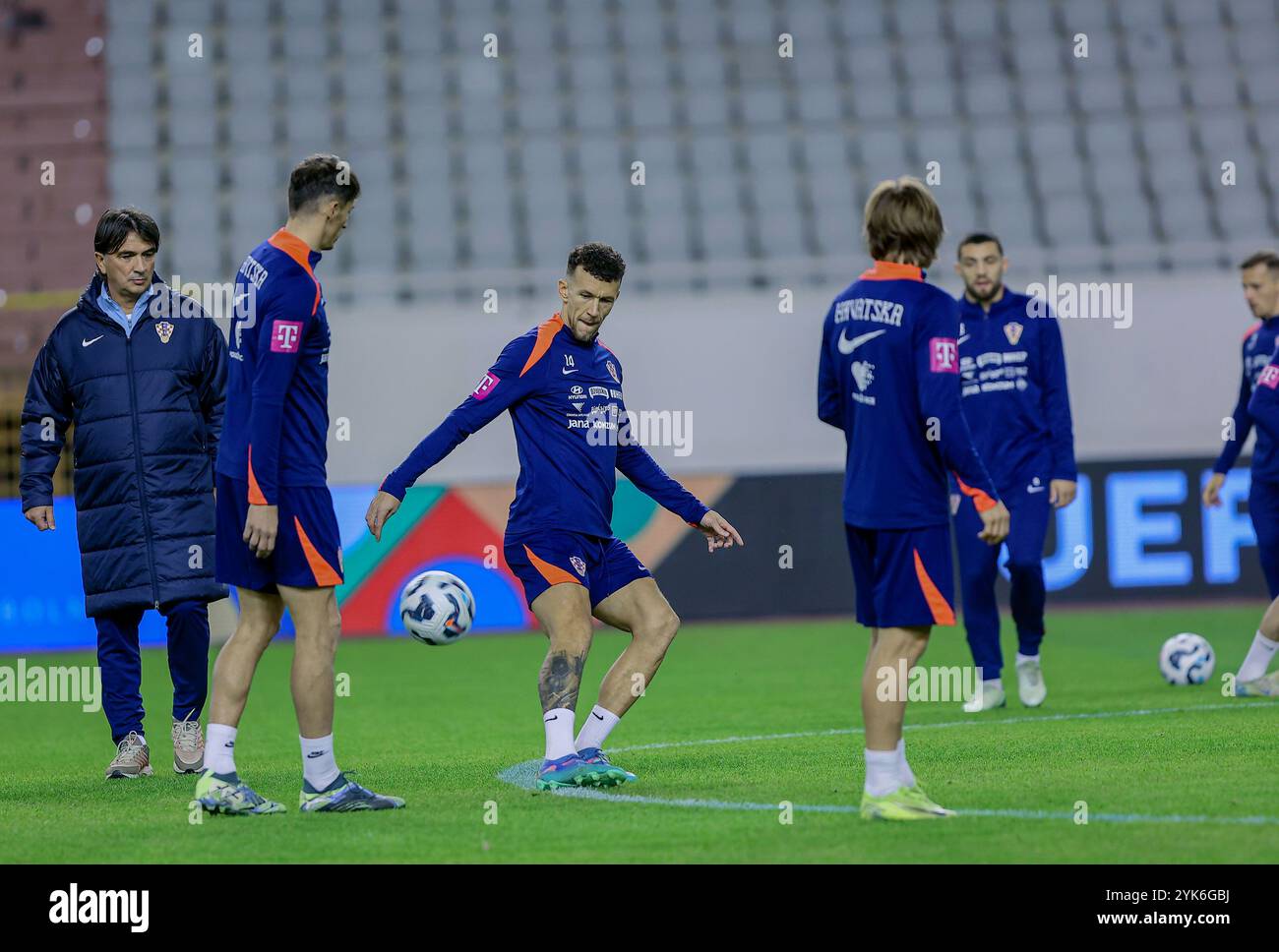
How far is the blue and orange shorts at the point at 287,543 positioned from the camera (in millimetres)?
5391

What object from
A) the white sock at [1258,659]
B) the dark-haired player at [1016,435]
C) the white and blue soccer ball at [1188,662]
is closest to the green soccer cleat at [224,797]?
the dark-haired player at [1016,435]

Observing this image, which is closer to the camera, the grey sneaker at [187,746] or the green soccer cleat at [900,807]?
the green soccer cleat at [900,807]

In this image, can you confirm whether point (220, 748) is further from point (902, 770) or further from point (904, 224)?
point (904, 224)

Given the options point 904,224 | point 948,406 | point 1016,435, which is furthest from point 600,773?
point 1016,435

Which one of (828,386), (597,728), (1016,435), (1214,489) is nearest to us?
(828,386)

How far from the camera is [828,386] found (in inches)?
211

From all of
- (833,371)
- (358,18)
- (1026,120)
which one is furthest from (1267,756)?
(358,18)

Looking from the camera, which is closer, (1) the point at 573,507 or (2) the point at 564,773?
(2) the point at 564,773

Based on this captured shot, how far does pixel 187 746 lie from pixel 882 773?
2955 mm

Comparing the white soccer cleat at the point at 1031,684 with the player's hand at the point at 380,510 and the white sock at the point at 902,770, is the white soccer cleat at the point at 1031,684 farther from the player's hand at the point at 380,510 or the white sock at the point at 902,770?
the player's hand at the point at 380,510

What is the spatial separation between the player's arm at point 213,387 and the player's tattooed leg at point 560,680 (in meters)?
1.78

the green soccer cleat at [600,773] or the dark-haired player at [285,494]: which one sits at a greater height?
the dark-haired player at [285,494]
